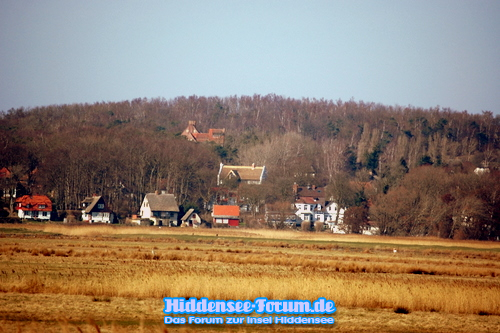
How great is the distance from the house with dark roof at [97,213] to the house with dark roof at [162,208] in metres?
5.85

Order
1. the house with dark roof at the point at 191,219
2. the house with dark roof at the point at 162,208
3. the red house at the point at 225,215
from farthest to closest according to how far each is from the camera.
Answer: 1. the red house at the point at 225,215
2. the house with dark roof at the point at 162,208
3. the house with dark roof at the point at 191,219

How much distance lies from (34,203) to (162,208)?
1902 cm

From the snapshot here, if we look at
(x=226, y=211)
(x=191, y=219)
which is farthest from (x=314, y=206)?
(x=191, y=219)

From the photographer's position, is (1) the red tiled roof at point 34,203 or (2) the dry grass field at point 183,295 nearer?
(2) the dry grass field at point 183,295

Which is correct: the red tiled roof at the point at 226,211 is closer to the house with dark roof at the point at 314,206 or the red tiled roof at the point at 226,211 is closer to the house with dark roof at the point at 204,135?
the house with dark roof at the point at 314,206

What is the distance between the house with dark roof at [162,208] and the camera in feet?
300

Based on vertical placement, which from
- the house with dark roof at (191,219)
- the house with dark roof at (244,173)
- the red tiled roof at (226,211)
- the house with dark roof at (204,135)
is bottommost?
the house with dark roof at (191,219)

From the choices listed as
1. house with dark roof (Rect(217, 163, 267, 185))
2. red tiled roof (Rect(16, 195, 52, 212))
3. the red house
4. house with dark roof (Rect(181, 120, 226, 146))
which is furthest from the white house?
house with dark roof (Rect(181, 120, 226, 146))

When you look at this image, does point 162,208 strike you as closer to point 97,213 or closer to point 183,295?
point 97,213

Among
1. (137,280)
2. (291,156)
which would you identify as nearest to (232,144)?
(291,156)

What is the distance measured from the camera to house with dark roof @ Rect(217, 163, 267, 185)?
119 meters

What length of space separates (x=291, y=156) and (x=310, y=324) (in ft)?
377

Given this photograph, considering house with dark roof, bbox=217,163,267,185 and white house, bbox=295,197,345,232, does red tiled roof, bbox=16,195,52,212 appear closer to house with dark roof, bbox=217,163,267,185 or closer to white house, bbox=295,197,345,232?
house with dark roof, bbox=217,163,267,185

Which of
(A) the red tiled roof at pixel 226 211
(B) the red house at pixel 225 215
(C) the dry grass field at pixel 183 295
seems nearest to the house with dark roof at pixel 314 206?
(A) the red tiled roof at pixel 226 211
